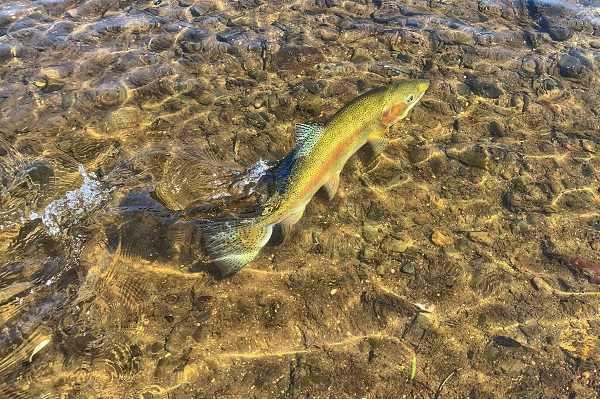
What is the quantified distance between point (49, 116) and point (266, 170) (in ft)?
12.3

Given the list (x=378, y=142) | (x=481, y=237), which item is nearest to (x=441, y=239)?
(x=481, y=237)

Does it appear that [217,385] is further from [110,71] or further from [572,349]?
[110,71]

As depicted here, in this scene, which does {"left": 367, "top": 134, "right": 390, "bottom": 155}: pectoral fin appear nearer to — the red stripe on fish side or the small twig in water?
the red stripe on fish side

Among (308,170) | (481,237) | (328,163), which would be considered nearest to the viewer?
(308,170)

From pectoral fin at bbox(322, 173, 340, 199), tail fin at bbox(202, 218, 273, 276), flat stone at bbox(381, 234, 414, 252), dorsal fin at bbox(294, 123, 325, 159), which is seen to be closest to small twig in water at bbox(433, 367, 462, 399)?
flat stone at bbox(381, 234, 414, 252)

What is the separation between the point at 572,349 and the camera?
4.07 meters

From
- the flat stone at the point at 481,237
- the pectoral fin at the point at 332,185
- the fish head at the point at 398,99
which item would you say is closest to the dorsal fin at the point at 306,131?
the pectoral fin at the point at 332,185

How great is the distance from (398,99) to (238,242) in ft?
9.74

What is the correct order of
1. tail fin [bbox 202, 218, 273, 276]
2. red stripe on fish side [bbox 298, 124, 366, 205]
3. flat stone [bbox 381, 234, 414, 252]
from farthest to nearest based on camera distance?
flat stone [bbox 381, 234, 414, 252] < red stripe on fish side [bbox 298, 124, 366, 205] < tail fin [bbox 202, 218, 273, 276]

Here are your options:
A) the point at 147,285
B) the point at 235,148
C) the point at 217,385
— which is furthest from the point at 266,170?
the point at 217,385

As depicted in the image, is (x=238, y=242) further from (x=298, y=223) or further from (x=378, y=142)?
(x=378, y=142)

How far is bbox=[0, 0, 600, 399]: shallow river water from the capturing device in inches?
152

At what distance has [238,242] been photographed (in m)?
4.29

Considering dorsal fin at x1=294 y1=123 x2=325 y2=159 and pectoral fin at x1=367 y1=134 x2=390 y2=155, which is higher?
dorsal fin at x1=294 y1=123 x2=325 y2=159
